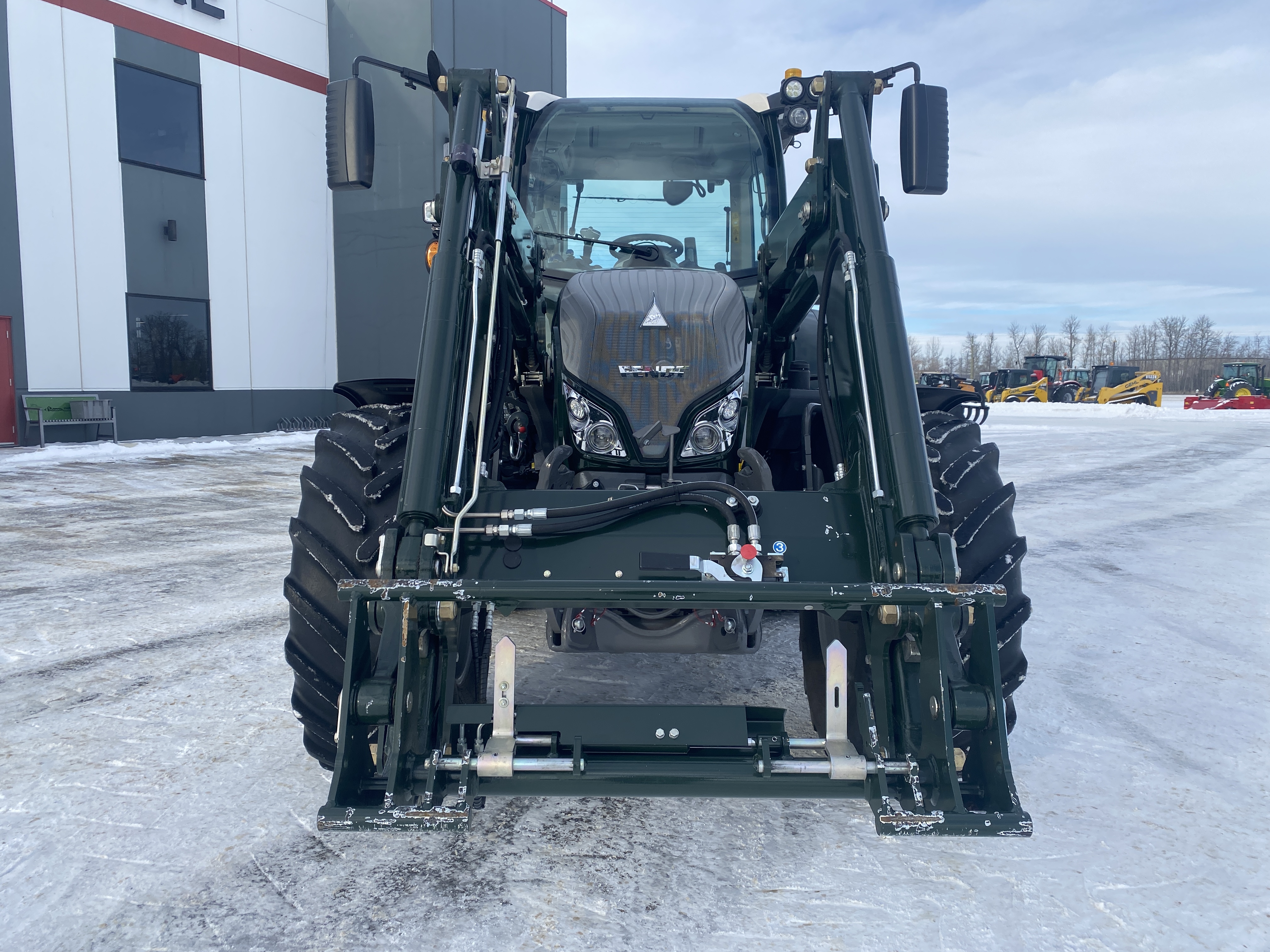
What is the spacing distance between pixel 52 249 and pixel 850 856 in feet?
53.7

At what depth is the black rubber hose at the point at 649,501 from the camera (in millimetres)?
2564

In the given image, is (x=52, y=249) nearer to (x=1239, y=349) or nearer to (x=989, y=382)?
(x=989, y=382)

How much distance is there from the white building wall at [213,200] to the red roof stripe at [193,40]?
0.10 m

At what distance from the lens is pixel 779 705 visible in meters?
3.64

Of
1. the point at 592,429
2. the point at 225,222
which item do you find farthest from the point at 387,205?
the point at 592,429

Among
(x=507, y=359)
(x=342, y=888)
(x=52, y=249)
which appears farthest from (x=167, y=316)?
(x=342, y=888)

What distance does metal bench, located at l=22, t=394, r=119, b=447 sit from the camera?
45.9 ft

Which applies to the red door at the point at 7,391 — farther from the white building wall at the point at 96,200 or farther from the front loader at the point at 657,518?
the front loader at the point at 657,518

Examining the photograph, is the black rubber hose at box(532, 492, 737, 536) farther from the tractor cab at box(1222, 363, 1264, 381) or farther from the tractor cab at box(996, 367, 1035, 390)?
the tractor cab at box(1222, 363, 1264, 381)

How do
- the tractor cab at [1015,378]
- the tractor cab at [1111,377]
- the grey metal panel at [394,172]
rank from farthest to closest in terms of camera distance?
the tractor cab at [1015,378] < the tractor cab at [1111,377] < the grey metal panel at [394,172]

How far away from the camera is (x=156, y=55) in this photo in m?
15.3

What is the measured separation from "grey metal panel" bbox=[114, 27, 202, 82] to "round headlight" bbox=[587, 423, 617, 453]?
1629 centimetres

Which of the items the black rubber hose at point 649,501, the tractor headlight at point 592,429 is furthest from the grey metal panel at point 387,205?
the black rubber hose at point 649,501

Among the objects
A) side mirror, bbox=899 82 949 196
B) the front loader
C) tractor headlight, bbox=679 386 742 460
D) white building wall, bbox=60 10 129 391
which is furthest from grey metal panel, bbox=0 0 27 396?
side mirror, bbox=899 82 949 196
